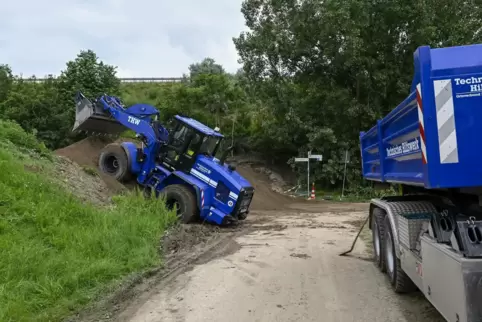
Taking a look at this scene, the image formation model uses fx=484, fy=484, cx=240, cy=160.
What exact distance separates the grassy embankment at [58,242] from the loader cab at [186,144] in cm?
276

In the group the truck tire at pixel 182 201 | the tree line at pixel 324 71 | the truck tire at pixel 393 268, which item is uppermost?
the tree line at pixel 324 71

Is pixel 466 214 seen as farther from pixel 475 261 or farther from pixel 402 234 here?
pixel 475 261

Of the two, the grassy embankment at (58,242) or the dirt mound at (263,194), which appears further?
the dirt mound at (263,194)

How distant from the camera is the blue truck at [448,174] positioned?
369 cm

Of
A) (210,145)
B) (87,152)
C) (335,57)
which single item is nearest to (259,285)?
(210,145)

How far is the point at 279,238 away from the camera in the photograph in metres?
11.6

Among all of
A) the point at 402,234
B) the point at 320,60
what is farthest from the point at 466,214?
the point at 320,60

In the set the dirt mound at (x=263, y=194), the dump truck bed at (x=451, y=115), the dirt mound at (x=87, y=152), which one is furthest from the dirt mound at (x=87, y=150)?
the dump truck bed at (x=451, y=115)

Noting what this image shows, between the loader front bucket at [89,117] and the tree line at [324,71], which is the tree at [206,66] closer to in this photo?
the tree line at [324,71]

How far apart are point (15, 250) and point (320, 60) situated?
21788 millimetres

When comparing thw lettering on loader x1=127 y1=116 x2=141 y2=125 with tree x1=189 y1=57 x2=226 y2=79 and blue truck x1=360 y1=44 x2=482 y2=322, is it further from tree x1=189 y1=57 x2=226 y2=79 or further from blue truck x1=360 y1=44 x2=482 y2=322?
tree x1=189 y1=57 x2=226 y2=79

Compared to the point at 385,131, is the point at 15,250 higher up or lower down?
lower down

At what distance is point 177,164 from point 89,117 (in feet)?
14.1

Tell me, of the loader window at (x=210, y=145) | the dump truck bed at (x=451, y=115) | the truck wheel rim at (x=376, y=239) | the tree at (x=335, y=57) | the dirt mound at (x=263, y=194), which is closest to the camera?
the dump truck bed at (x=451, y=115)
